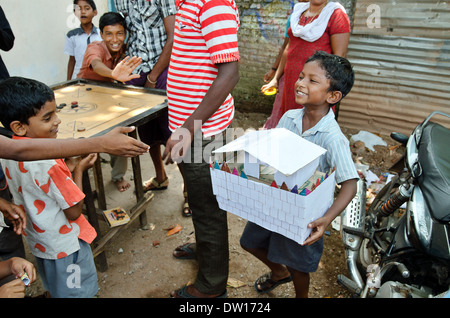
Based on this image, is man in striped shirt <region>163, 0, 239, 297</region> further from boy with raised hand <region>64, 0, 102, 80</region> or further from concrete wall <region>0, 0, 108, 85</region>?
concrete wall <region>0, 0, 108, 85</region>

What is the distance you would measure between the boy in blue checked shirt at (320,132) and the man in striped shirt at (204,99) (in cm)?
39

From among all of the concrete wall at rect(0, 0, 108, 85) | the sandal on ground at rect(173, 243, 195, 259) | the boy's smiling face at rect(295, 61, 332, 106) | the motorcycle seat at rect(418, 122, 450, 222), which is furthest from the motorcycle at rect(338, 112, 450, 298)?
the concrete wall at rect(0, 0, 108, 85)

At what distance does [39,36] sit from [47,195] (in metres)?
3.85

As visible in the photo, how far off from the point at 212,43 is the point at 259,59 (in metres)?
4.09

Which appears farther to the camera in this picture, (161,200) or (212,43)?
(161,200)

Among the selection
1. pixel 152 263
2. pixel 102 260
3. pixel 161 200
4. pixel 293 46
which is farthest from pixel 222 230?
pixel 293 46

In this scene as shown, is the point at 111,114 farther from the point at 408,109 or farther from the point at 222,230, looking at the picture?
the point at 408,109

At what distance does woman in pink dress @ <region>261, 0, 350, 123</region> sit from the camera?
3.04m

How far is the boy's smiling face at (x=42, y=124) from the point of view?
189cm

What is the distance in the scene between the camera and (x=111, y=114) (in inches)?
106

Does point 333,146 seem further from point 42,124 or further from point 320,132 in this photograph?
point 42,124

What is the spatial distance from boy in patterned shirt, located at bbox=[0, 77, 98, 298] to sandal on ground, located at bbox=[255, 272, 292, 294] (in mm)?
1270

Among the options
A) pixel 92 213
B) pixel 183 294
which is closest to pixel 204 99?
pixel 92 213

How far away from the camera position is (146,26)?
3186 mm
